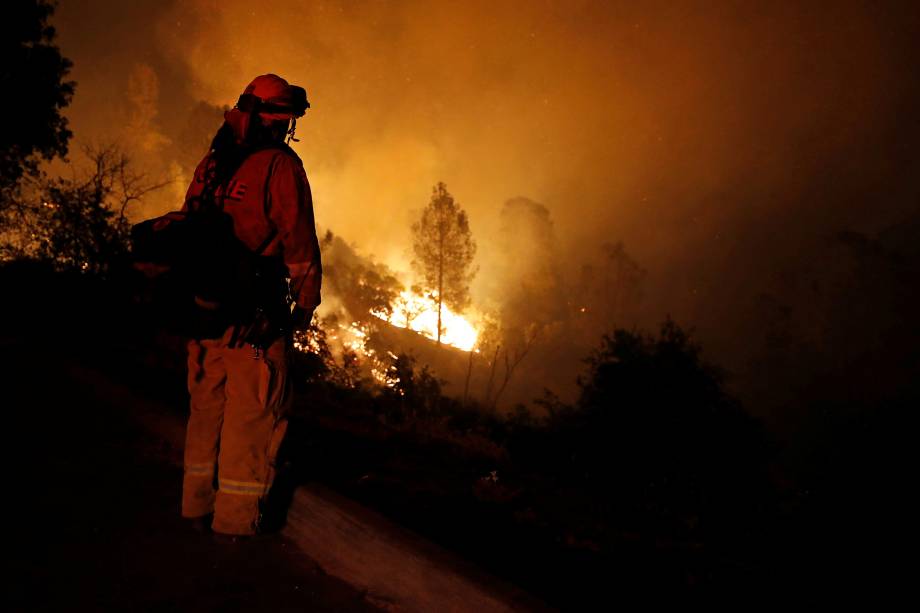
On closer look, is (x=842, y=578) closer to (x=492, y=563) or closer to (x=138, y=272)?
(x=492, y=563)

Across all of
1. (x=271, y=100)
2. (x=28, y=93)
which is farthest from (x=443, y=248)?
(x=271, y=100)

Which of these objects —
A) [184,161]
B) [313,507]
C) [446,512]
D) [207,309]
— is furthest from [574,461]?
[184,161]

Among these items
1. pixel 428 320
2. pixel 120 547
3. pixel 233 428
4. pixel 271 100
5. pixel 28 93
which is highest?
pixel 428 320

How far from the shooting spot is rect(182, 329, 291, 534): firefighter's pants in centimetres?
229

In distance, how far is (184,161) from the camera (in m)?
44.1

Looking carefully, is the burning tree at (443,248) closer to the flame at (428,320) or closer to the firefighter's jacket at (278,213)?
the flame at (428,320)

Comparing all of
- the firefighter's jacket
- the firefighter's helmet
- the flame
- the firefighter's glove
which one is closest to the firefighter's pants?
the firefighter's glove

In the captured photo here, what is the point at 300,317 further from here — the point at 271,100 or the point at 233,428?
the point at 271,100

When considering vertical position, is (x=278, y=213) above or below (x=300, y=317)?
above

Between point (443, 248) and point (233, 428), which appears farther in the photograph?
point (443, 248)

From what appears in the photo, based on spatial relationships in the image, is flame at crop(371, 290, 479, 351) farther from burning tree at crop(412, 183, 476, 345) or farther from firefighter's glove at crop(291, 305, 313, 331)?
firefighter's glove at crop(291, 305, 313, 331)

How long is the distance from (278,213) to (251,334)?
0.63m

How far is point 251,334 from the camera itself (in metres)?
2.32

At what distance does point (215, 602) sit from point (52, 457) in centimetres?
188
